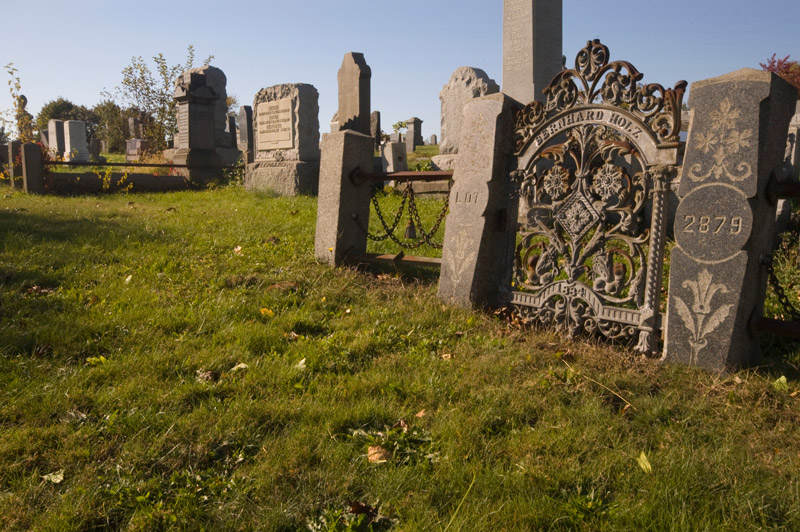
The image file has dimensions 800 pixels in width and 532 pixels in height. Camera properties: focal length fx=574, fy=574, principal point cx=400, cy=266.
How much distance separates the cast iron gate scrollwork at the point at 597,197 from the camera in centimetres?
394

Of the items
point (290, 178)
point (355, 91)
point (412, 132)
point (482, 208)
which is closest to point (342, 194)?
point (482, 208)

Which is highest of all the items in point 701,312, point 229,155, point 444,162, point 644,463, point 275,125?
point 275,125

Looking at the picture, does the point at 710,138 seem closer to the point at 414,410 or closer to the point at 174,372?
the point at 414,410

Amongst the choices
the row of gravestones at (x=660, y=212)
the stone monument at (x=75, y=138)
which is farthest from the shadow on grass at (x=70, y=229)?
the stone monument at (x=75, y=138)

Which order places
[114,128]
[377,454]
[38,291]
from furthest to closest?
[114,128], [38,291], [377,454]

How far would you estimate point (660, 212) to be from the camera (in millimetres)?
3920

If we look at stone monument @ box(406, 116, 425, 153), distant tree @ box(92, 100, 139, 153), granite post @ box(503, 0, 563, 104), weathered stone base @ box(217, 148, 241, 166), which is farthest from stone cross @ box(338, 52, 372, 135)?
distant tree @ box(92, 100, 139, 153)

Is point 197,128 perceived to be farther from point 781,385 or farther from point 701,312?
point 781,385

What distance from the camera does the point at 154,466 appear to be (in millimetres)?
2646

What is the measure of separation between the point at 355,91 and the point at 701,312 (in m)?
9.80

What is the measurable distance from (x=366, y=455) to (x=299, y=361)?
1240 millimetres

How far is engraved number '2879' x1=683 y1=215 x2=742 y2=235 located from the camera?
3.49m

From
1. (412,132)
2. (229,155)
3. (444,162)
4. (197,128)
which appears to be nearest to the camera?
(444,162)

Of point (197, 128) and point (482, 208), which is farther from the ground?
point (197, 128)
